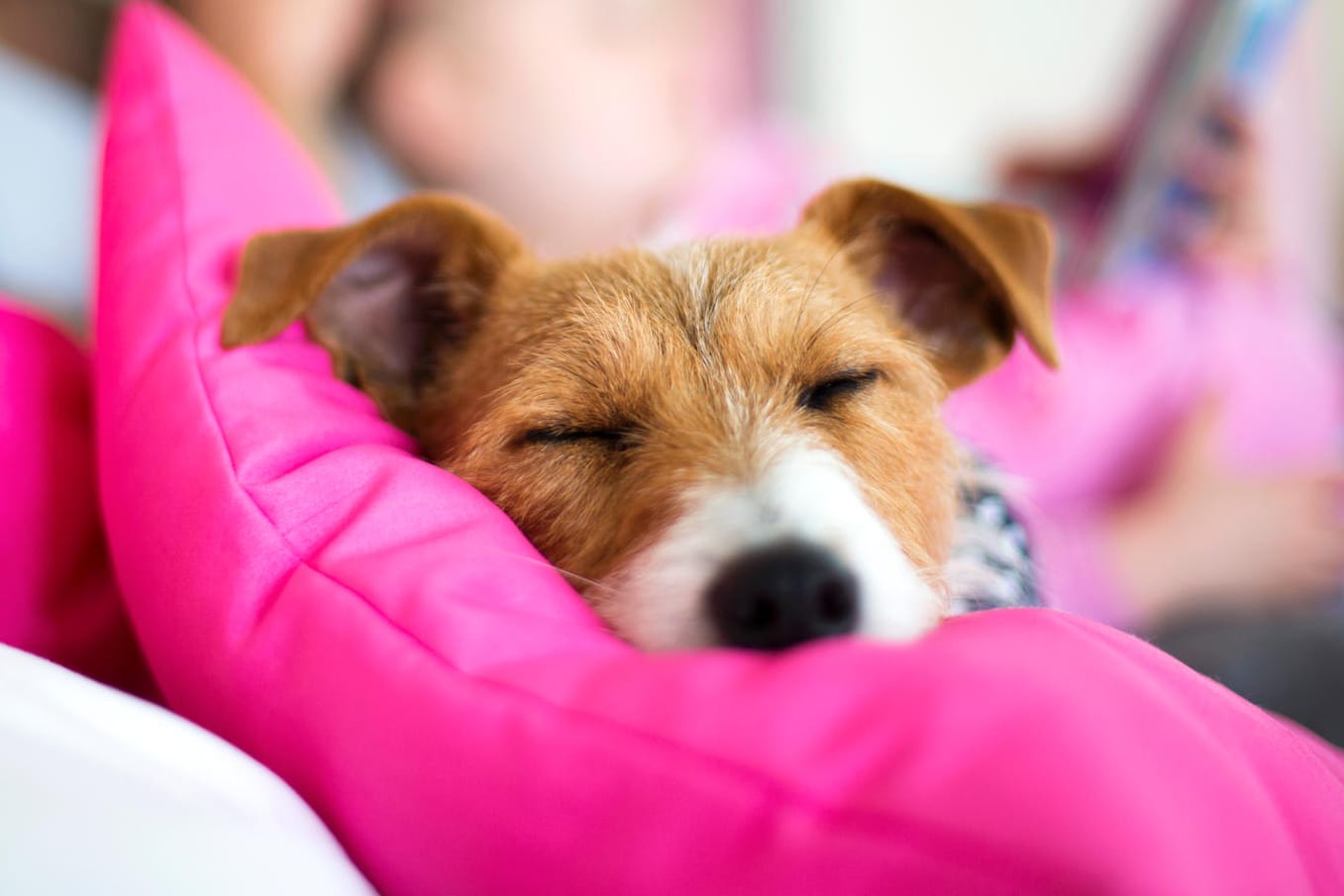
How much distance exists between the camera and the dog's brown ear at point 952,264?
1.39m

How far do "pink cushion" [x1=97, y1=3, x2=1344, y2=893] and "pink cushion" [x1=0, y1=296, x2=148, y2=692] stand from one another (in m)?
0.17

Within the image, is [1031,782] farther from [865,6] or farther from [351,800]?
[865,6]

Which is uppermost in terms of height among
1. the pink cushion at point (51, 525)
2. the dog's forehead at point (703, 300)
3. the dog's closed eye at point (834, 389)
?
Answer: the dog's forehead at point (703, 300)

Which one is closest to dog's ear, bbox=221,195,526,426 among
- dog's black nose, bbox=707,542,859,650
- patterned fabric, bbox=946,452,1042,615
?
dog's black nose, bbox=707,542,859,650

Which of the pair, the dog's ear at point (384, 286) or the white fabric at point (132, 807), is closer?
the white fabric at point (132, 807)

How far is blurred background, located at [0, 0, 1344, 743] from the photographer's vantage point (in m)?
2.24

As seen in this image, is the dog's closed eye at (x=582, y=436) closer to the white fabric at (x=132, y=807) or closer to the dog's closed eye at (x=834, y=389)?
the dog's closed eye at (x=834, y=389)

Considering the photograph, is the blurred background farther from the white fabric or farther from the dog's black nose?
the white fabric

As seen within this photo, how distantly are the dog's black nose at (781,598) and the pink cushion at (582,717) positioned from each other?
105mm

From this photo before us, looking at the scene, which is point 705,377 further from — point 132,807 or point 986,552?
point 132,807

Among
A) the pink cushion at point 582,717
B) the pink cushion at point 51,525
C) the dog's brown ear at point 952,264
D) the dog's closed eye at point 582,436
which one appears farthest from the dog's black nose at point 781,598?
the pink cushion at point 51,525

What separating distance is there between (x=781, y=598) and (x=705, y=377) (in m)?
0.43

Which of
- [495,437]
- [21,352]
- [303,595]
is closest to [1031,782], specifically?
[303,595]

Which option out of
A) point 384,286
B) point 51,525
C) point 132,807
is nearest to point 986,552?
point 384,286
